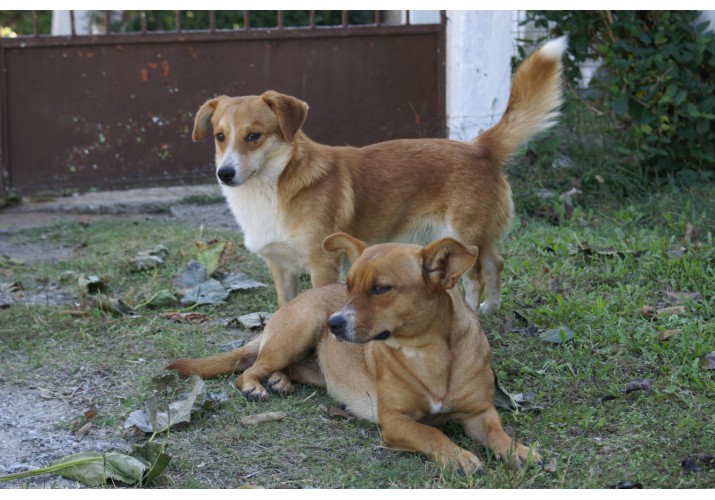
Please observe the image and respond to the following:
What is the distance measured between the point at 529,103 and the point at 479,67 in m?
2.75

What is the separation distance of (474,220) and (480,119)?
310 cm

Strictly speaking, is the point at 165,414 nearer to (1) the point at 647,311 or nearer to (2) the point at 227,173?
(2) the point at 227,173

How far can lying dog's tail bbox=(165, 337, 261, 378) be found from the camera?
4672mm

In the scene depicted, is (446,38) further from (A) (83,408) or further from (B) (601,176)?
(A) (83,408)

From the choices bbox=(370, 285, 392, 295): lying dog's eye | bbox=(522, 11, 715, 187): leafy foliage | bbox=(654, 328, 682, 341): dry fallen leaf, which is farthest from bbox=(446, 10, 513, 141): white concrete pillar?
bbox=(370, 285, 392, 295): lying dog's eye

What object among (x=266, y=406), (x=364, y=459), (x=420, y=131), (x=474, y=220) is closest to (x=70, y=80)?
(x=420, y=131)

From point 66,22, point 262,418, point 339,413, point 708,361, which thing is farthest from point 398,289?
point 66,22

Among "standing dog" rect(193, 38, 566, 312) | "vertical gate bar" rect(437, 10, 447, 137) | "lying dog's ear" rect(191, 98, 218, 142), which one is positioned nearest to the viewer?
Result: "standing dog" rect(193, 38, 566, 312)

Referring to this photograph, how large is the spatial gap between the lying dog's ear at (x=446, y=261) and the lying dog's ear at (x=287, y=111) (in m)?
1.72

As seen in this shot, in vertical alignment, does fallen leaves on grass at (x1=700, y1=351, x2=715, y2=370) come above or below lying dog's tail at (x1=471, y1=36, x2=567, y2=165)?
below

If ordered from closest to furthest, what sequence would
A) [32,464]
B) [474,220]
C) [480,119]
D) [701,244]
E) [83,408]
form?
[32,464] < [83,408] < [474,220] < [701,244] < [480,119]

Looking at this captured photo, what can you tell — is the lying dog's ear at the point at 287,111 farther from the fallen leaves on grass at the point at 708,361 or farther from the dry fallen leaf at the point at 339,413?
the fallen leaves on grass at the point at 708,361

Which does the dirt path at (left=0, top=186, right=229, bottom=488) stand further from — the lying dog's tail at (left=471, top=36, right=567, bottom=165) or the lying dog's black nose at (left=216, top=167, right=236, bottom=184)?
the lying dog's tail at (left=471, top=36, right=567, bottom=165)

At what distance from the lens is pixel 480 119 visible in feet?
27.8
